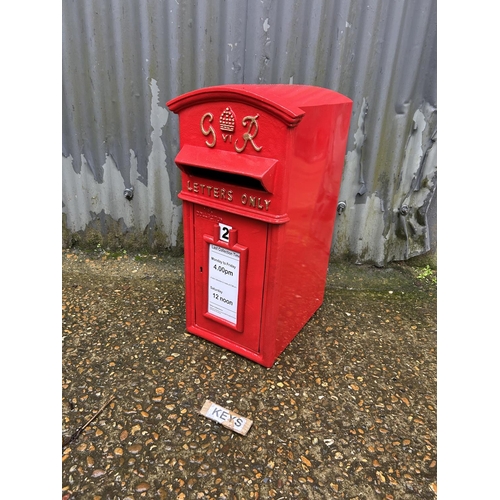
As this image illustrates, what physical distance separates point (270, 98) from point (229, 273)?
106 centimetres

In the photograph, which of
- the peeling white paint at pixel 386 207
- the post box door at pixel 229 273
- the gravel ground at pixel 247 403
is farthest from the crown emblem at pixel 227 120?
the peeling white paint at pixel 386 207

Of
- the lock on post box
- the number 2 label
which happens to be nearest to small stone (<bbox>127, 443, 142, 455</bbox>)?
the lock on post box

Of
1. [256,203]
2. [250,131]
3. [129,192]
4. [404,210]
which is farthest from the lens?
[129,192]

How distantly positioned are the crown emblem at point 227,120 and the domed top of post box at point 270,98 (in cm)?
6

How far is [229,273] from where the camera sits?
2391 mm

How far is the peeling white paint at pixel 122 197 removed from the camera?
3.49 metres

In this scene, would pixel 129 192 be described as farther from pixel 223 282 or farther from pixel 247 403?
pixel 247 403

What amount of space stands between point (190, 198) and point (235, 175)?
0.39m

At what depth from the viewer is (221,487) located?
5.89 feet

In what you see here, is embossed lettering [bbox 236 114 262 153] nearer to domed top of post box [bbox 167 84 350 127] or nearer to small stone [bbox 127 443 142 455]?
domed top of post box [bbox 167 84 350 127]

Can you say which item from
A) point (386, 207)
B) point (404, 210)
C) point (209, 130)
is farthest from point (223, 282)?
point (404, 210)

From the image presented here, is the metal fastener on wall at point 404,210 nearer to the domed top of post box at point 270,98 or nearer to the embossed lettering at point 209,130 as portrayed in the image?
the domed top of post box at point 270,98

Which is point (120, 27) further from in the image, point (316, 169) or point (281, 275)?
point (281, 275)

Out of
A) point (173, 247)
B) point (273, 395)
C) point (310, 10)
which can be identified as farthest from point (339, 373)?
point (310, 10)
